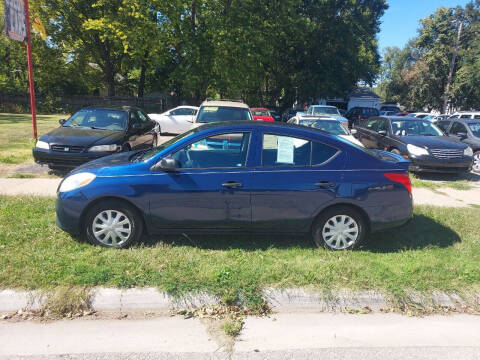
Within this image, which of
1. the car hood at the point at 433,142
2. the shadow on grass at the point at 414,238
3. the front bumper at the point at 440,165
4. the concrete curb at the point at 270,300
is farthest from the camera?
the car hood at the point at 433,142

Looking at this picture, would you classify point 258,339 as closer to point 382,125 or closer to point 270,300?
point 270,300

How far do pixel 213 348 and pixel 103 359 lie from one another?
855 mm

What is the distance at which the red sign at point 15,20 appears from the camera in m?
9.75

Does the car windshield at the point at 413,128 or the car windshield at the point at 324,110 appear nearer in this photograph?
the car windshield at the point at 413,128

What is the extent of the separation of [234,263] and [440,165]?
7.22 meters

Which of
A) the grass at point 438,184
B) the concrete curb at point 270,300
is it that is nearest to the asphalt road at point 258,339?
the concrete curb at point 270,300

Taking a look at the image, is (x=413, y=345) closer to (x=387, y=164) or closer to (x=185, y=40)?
(x=387, y=164)

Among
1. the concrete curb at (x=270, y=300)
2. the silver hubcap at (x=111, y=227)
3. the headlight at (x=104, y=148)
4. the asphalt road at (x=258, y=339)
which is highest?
the headlight at (x=104, y=148)

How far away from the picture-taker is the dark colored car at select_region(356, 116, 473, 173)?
8945mm

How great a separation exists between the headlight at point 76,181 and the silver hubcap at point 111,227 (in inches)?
16.7

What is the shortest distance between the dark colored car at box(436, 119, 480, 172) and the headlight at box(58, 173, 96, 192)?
32.7 ft

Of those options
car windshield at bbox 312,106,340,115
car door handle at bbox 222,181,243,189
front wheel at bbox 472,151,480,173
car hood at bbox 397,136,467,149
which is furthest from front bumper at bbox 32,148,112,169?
car windshield at bbox 312,106,340,115

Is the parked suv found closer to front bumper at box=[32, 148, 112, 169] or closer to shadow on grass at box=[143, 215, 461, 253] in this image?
front bumper at box=[32, 148, 112, 169]

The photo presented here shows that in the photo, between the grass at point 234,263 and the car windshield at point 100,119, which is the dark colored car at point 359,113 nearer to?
the car windshield at point 100,119
